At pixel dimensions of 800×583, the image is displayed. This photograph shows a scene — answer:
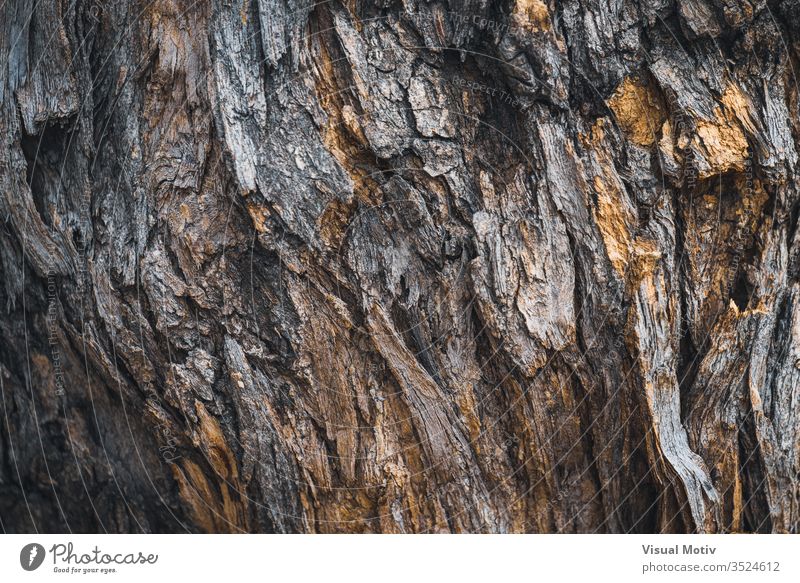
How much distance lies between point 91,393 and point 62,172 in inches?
51.0

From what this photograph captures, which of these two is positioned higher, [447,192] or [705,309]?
[447,192]

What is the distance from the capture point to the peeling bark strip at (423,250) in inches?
124

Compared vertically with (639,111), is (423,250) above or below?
below

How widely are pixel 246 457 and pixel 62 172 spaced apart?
1954mm

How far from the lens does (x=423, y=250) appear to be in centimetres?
327

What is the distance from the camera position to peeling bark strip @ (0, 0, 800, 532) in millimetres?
3146

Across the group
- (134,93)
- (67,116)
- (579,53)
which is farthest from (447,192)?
(67,116)

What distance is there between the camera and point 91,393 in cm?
338

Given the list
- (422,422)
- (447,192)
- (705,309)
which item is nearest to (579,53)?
(447,192)

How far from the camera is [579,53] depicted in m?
3.13
